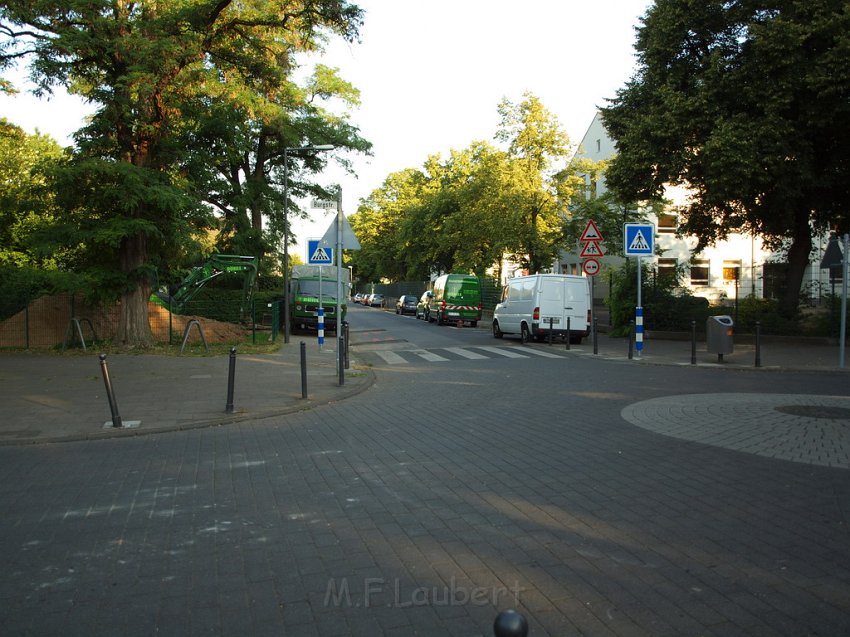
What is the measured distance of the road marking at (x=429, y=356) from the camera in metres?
17.8

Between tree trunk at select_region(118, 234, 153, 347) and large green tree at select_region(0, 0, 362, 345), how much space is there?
0.03 m

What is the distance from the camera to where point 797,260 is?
22.5 metres

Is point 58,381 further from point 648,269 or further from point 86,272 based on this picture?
point 648,269

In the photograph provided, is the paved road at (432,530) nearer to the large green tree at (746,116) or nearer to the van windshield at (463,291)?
the large green tree at (746,116)

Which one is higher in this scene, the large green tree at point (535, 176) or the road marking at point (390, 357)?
the large green tree at point (535, 176)

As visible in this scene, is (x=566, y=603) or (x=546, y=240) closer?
(x=566, y=603)

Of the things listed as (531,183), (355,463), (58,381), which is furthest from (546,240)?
(355,463)

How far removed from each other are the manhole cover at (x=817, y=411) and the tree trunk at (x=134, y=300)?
15672mm

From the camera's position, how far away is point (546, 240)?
34.7 metres

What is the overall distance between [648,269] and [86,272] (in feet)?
58.4

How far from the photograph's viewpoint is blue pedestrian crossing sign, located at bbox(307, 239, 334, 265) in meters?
16.8

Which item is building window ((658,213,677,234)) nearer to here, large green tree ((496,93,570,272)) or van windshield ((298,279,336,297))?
large green tree ((496,93,570,272))

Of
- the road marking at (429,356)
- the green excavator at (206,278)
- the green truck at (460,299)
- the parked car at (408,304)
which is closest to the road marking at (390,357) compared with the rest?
the road marking at (429,356)

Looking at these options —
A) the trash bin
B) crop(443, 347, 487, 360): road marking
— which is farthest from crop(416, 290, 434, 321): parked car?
the trash bin
